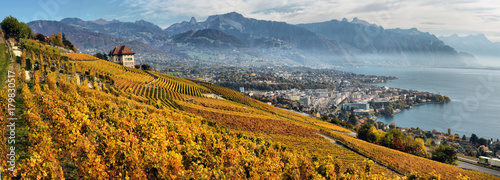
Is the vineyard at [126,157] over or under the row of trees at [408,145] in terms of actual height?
over

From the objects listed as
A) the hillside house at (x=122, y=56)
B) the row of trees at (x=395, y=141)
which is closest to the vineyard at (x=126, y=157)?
the row of trees at (x=395, y=141)

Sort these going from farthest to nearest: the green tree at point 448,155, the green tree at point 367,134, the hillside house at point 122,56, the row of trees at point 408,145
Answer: the hillside house at point 122,56
the green tree at point 367,134
the row of trees at point 408,145
the green tree at point 448,155

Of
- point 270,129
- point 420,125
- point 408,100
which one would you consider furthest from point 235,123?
point 408,100

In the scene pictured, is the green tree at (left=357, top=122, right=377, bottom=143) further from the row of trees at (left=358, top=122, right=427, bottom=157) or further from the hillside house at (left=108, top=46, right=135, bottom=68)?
the hillside house at (left=108, top=46, right=135, bottom=68)

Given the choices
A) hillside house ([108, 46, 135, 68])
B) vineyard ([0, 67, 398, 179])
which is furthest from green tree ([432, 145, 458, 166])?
hillside house ([108, 46, 135, 68])

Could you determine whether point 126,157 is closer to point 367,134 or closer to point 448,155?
point 448,155

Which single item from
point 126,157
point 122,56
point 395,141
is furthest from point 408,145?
point 122,56

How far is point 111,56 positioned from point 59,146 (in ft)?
253

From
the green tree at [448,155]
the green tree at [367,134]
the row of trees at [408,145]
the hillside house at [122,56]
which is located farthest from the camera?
the hillside house at [122,56]

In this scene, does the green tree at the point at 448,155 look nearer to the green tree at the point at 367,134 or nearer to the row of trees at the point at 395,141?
the row of trees at the point at 395,141

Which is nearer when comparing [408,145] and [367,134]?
[408,145]

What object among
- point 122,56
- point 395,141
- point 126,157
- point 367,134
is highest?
point 122,56

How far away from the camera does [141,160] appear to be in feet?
27.0

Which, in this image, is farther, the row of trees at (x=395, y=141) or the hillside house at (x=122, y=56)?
the hillside house at (x=122, y=56)
